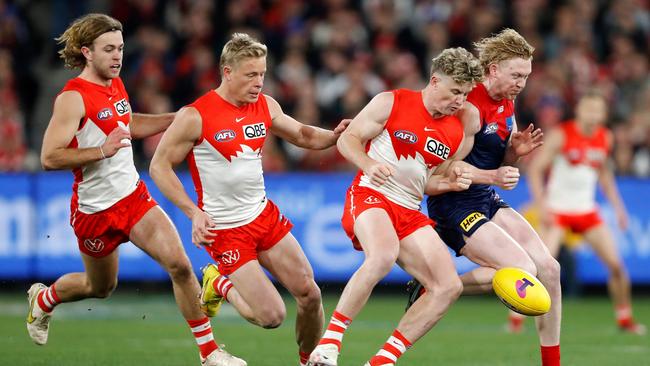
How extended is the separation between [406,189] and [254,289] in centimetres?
138

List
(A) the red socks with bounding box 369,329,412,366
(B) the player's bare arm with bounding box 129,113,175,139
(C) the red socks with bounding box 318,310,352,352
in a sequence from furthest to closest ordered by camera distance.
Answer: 1. (B) the player's bare arm with bounding box 129,113,175,139
2. (A) the red socks with bounding box 369,329,412,366
3. (C) the red socks with bounding box 318,310,352,352

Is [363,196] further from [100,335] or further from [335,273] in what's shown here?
[335,273]

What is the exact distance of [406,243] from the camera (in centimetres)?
848

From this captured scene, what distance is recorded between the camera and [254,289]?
28.1 feet

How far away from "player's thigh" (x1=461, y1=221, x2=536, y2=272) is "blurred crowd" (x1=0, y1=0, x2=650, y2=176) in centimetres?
771

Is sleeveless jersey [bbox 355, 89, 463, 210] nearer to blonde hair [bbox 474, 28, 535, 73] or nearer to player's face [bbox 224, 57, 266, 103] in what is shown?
blonde hair [bbox 474, 28, 535, 73]

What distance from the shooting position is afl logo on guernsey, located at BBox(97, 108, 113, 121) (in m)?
8.80

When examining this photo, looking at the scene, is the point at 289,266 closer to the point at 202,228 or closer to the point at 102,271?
the point at 202,228

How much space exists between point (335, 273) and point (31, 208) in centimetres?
423

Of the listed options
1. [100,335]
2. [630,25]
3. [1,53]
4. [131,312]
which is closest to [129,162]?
[100,335]

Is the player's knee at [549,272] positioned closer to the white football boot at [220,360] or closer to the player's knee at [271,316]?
the player's knee at [271,316]

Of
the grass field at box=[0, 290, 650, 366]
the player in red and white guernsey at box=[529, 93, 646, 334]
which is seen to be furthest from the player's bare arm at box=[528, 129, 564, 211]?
the grass field at box=[0, 290, 650, 366]

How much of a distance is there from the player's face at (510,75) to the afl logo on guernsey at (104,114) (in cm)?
299

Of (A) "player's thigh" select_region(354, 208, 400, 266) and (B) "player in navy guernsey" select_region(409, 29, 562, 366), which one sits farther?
(B) "player in navy guernsey" select_region(409, 29, 562, 366)
